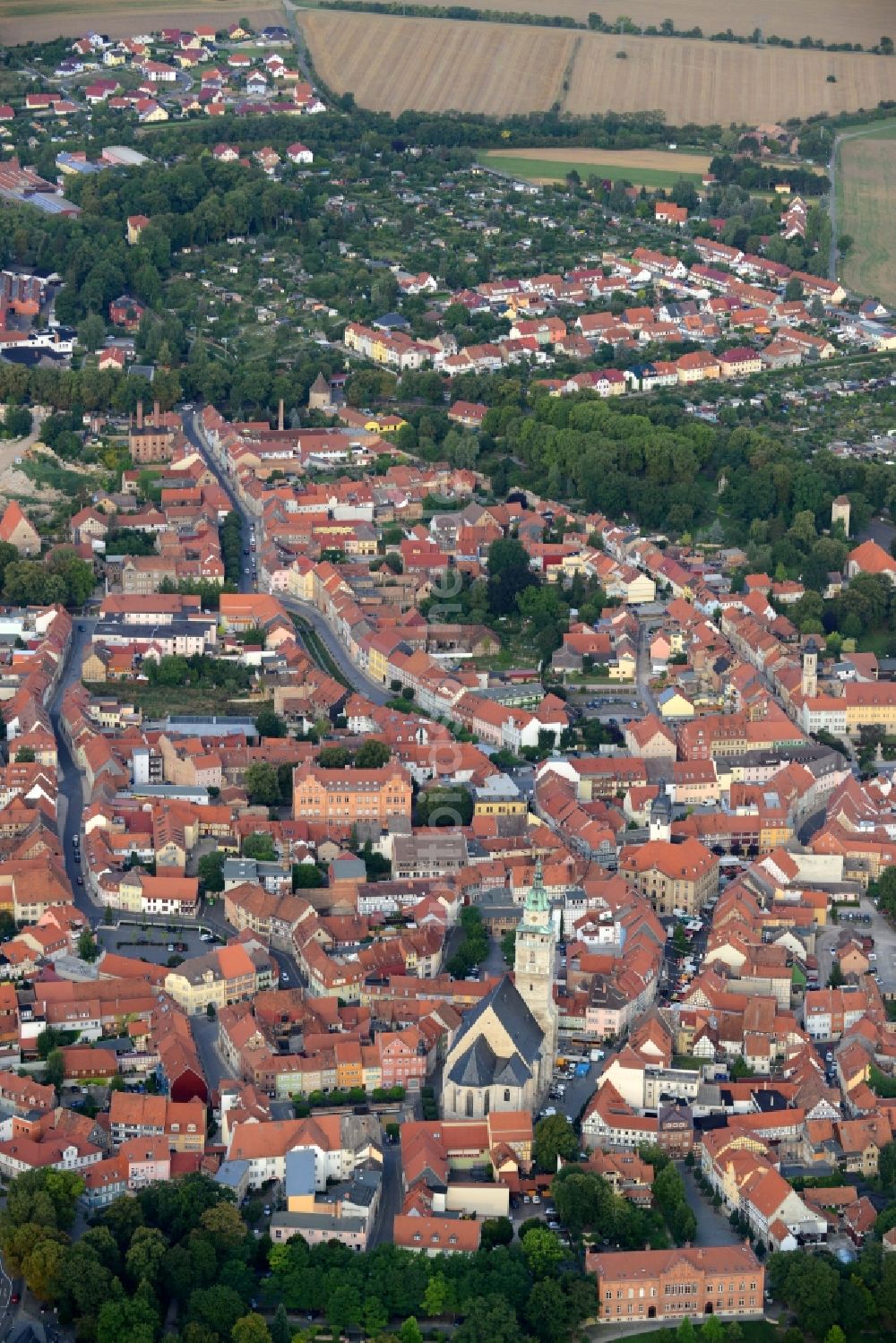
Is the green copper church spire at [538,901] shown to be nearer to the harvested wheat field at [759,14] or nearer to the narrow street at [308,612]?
the narrow street at [308,612]

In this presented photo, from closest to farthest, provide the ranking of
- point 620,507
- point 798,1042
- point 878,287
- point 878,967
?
point 798,1042 → point 878,967 → point 620,507 → point 878,287

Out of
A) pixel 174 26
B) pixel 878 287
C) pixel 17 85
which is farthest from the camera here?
pixel 174 26

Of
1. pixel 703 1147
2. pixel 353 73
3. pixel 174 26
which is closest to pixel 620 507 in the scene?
pixel 703 1147

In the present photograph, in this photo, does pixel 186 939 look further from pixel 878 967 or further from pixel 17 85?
pixel 17 85

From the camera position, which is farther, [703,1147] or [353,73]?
[353,73]

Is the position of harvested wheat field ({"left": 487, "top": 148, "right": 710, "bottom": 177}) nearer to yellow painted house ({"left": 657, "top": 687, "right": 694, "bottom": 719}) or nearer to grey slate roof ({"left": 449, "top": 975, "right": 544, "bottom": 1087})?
yellow painted house ({"left": 657, "top": 687, "right": 694, "bottom": 719})

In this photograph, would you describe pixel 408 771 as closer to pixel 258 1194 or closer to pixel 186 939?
pixel 186 939
